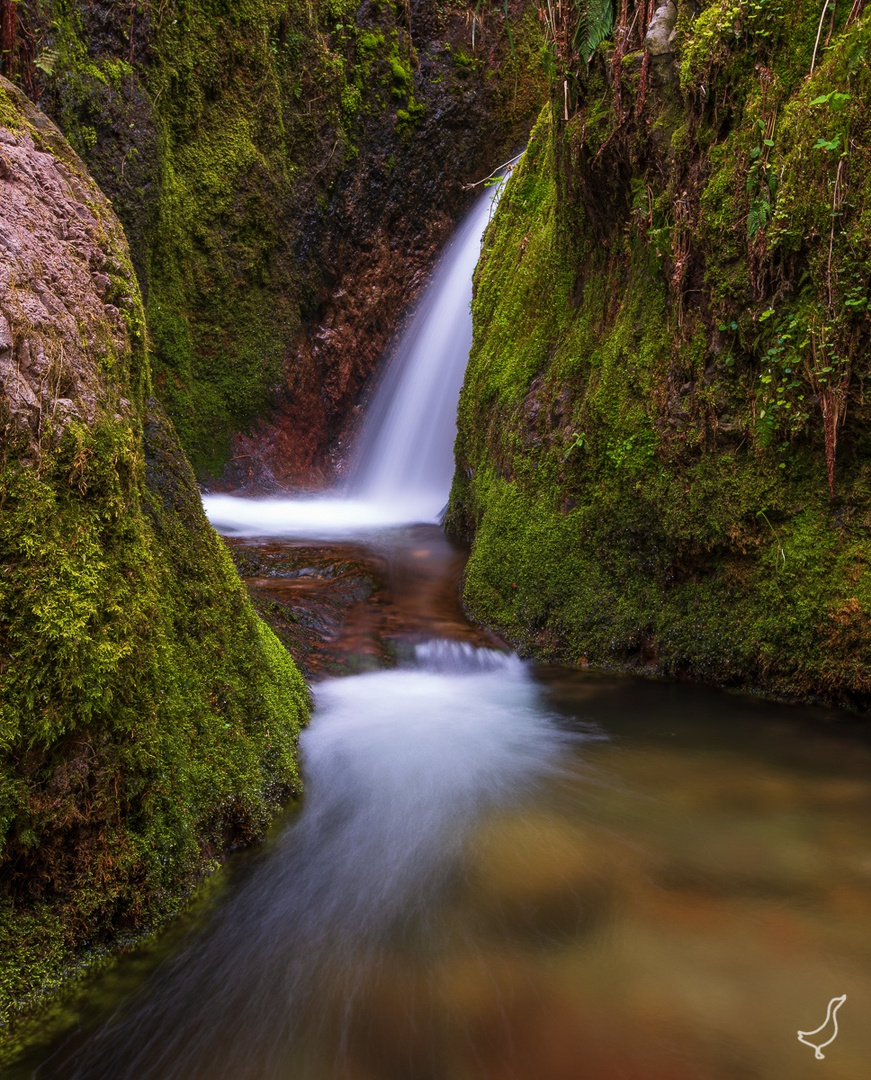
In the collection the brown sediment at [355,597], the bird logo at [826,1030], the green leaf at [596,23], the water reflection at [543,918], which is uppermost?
the green leaf at [596,23]

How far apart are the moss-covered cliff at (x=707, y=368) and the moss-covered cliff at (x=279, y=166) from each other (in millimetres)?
6276

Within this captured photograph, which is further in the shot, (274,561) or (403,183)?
(403,183)

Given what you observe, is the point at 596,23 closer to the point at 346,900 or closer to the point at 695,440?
the point at 695,440

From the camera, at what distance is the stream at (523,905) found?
2273 millimetres

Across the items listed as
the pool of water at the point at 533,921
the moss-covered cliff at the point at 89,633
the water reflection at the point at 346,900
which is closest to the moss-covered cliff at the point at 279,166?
the moss-covered cliff at the point at 89,633

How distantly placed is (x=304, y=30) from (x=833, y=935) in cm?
1294

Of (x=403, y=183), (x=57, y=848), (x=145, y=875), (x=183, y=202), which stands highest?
(x=403, y=183)

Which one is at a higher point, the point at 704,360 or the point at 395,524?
the point at 704,360

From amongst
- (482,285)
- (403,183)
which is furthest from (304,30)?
(482,285)

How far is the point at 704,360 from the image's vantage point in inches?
188

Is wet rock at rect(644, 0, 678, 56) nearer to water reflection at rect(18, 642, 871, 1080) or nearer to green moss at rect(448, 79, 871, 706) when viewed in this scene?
green moss at rect(448, 79, 871, 706)

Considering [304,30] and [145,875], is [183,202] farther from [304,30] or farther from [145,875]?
[145,875]

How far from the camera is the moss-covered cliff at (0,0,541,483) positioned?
9516mm

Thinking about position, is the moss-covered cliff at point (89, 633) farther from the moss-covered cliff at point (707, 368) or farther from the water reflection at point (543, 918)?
the moss-covered cliff at point (707, 368)
